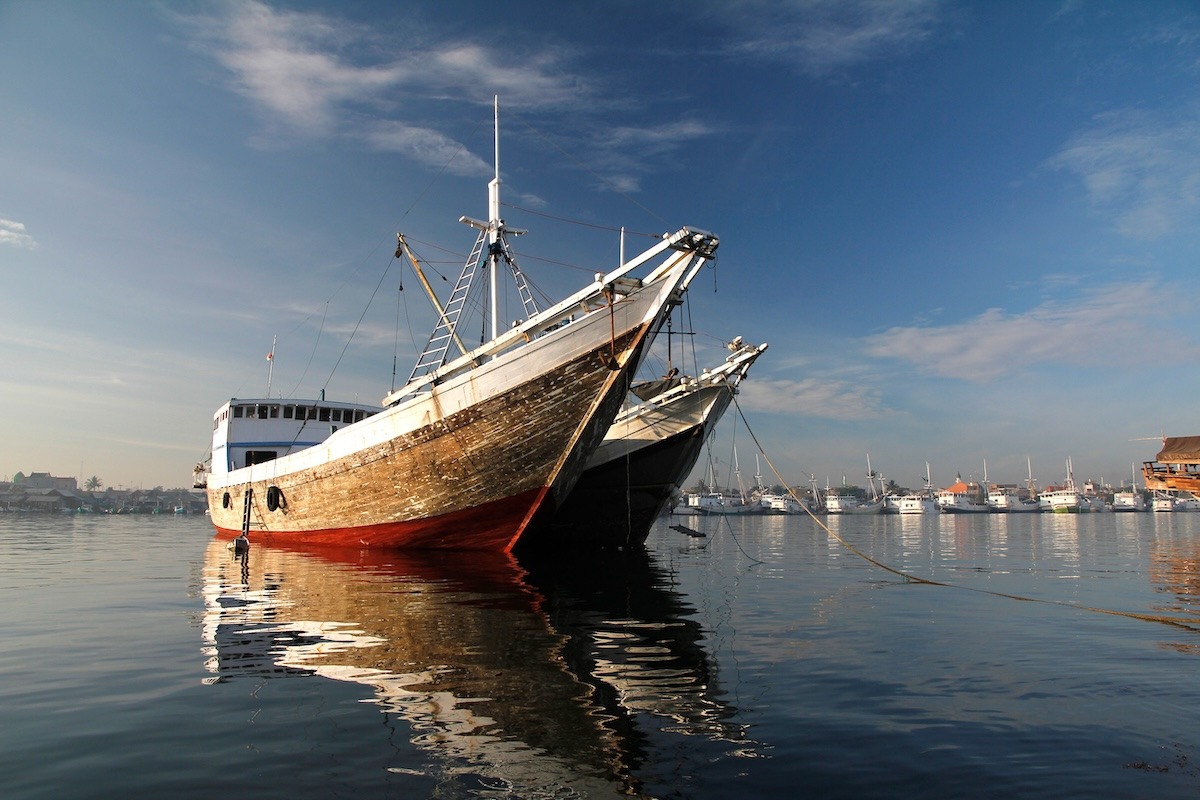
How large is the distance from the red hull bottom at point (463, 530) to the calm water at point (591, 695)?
624 centimetres

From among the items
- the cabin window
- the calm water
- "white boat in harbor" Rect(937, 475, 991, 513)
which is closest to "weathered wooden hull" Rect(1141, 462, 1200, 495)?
the calm water

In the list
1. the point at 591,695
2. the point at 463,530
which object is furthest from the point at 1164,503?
the point at 591,695

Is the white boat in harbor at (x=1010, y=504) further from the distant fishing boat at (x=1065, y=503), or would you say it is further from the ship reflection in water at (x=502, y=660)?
the ship reflection in water at (x=502, y=660)

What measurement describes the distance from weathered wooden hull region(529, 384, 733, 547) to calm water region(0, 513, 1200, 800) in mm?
12134

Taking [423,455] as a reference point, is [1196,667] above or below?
below

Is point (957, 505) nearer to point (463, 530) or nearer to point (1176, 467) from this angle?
point (1176, 467)

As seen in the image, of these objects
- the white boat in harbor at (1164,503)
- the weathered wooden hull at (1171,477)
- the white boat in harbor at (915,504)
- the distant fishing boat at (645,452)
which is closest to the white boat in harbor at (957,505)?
the white boat in harbor at (915,504)

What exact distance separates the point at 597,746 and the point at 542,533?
16.2 meters

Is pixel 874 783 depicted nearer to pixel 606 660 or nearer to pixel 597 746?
pixel 597 746

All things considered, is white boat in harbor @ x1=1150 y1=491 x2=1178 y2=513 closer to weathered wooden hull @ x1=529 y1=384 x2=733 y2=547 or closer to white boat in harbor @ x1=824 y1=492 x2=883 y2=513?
white boat in harbor @ x1=824 y1=492 x2=883 y2=513

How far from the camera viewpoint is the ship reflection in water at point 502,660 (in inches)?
168

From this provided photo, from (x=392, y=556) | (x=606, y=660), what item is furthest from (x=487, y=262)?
(x=606, y=660)

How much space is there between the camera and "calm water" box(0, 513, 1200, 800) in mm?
3896

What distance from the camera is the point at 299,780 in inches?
150
